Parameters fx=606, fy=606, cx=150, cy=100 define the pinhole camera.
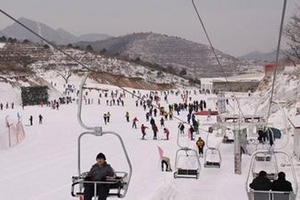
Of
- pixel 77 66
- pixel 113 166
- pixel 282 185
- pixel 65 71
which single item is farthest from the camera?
pixel 77 66

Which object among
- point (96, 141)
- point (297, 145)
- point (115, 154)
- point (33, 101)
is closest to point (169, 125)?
point (96, 141)

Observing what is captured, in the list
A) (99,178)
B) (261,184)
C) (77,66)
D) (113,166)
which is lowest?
(113,166)

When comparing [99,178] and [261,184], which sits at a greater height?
[99,178]

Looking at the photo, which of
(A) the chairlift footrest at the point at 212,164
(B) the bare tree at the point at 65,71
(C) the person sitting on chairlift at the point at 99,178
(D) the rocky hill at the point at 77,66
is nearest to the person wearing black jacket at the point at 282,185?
(C) the person sitting on chairlift at the point at 99,178

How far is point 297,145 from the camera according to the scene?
25516mm

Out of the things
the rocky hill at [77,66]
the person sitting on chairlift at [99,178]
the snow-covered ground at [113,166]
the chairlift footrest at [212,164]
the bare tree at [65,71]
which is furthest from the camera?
the rocky hill at [77,66]

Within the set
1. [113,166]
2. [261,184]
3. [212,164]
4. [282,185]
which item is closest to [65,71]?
[113,166]

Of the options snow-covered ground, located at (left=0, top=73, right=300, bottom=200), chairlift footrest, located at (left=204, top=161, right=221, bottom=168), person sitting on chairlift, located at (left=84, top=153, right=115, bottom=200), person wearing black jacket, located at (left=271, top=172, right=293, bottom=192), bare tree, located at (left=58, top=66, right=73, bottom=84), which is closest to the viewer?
person sitting on chairlift, located at (left=84, top=153, right=115, bottom=200)

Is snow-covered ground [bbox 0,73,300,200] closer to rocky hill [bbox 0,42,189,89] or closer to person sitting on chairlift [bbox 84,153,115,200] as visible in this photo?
person sitting on chairlift [bbox 84,153,115,200]

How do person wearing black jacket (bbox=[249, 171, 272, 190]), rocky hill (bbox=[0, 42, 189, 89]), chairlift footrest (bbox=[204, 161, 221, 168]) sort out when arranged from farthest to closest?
rocky hill (bbox=[0, 42, 189, 89]), chairlift footrest (bbox=[204, 161, 221, 168]), person wearing black jacket (bbox=[249, 171, 272, 190])

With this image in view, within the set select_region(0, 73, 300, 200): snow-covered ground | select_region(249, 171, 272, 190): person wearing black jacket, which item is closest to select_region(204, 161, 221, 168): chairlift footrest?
select_region(0, 73, 300, 200): snow-covered ground

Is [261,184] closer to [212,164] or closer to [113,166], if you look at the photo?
[212,164]

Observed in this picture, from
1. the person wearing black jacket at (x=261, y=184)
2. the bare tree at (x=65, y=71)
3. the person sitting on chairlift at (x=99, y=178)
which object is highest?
the bare tree at (x=65, y=71)

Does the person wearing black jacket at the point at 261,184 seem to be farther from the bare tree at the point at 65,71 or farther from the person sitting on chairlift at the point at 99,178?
the bare tree at the point at 65,71
